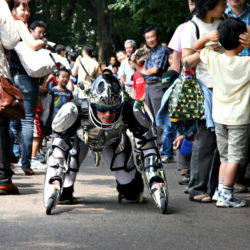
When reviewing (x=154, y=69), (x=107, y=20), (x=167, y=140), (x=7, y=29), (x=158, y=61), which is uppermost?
(x=7, y=29)

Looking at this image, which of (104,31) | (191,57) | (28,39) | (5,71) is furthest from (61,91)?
(104,31)

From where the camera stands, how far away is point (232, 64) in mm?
5277

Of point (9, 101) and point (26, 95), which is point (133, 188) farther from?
point (26, 95)

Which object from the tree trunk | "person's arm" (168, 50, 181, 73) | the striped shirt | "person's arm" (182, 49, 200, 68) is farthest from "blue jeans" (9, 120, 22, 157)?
the tree trunk

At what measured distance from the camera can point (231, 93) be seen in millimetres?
5309

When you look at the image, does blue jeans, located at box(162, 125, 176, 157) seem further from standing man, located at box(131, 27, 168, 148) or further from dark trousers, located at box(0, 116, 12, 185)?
dark trousers, located at box(0, 116, 12, 185)

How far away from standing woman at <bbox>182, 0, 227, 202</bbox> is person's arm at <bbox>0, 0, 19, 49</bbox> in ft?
5.57

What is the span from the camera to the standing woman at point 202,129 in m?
5.61

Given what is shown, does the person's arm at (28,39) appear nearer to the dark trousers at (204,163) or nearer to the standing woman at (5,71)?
the standing woman at (5,71)

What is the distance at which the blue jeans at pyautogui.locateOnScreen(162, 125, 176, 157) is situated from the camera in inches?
369

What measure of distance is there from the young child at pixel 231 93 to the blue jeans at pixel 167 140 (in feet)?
13.0

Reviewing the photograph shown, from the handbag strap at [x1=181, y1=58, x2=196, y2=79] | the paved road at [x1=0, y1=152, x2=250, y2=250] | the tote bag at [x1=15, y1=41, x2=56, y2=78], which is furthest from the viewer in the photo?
the tote bag at [x1=15, y1=41, x2=56, y2=78]

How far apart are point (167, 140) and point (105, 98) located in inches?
177

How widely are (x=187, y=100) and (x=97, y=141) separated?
3.24ft
